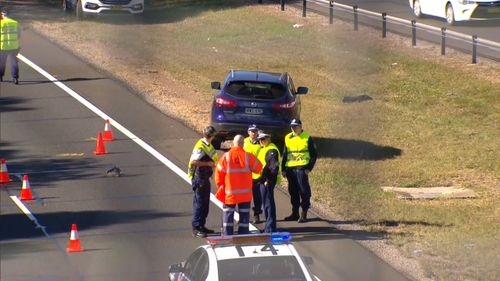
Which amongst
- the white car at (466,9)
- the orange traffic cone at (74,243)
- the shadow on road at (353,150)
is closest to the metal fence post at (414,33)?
the white car at (466,9)

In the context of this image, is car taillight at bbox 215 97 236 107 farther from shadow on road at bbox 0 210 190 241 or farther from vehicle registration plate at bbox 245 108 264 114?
shadow on road at bbox 0 210 190 241

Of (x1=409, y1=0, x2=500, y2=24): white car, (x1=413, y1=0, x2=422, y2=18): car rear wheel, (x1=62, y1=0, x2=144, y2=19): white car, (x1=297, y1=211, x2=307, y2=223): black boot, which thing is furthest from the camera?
(x1=62, y1=0, x2=144, y2=19): white car

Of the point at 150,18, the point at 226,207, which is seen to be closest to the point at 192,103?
the point at 226,207

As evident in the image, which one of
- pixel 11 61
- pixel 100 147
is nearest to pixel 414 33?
pixel 11 61

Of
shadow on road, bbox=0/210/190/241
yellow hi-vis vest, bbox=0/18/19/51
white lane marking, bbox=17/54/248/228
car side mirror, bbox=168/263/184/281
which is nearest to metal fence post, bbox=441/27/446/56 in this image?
white lane marking, bbox=17/54/248/228

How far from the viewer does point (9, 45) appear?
21.4 metres

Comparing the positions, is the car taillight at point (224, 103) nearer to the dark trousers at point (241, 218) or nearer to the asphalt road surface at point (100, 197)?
the asphalt road surface at point (100, 197)

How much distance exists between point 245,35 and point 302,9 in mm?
3734

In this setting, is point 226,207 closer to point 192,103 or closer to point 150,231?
point 150,231

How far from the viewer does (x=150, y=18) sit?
34594mm

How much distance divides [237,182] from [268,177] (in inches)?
29.2

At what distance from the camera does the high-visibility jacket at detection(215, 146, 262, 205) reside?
12.7 m

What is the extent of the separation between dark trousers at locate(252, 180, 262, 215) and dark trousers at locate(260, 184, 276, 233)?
233 mm

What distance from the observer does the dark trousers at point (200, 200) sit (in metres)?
13.3
